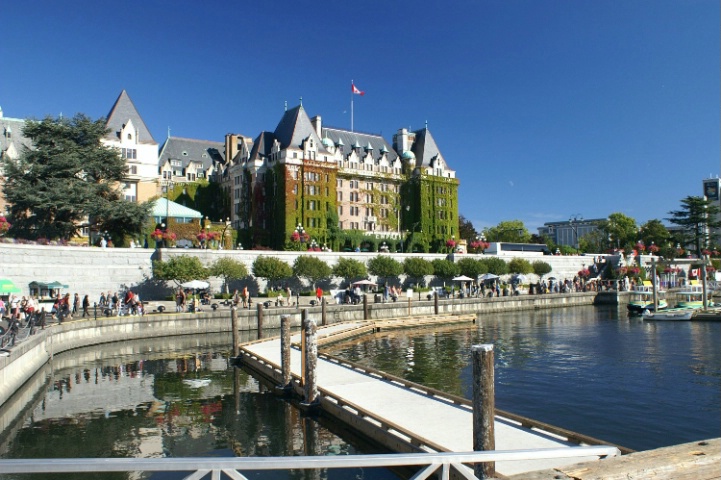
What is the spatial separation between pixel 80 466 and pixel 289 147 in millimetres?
75168

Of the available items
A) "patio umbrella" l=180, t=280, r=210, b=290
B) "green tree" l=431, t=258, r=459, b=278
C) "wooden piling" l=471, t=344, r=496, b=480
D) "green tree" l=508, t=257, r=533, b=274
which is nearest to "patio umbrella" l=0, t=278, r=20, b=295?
"patio umbrella" l=180, t=280, r=210, b=290

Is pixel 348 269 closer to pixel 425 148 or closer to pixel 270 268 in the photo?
pixel 270 268

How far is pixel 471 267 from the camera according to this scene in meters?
73.8

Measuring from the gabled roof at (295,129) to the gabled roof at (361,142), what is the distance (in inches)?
233

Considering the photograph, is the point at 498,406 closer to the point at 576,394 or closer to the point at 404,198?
the point at 576,394

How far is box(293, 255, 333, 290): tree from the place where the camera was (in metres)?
59.7

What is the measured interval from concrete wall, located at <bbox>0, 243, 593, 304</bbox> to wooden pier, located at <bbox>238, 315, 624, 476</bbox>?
2792 centimetres

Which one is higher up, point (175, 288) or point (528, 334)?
point (175, 288)

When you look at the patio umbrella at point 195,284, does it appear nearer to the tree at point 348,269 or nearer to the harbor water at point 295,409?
the harbor water at point 295,409

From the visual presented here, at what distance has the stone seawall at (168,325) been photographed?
2617 cm

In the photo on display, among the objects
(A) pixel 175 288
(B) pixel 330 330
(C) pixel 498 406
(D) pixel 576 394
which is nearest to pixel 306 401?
(C) pixel 498 406

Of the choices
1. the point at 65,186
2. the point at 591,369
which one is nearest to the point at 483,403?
the point at 591,369

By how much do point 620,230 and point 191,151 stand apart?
89.6 metres

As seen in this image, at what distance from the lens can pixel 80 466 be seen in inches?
244
